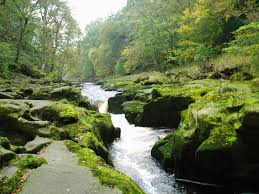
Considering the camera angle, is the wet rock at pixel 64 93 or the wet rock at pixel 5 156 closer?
the wet rock at pixel 5 156

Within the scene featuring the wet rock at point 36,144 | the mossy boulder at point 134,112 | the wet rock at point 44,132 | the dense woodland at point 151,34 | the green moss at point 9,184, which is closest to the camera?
the green moss at point 9,184

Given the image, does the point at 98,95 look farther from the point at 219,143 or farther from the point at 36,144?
the point at 219,143

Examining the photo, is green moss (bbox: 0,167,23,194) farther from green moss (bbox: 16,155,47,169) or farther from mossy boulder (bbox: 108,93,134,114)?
mossy boulder (bbox: 108,93,134,114)

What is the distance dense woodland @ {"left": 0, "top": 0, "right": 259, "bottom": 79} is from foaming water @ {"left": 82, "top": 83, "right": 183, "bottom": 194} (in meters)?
8.13

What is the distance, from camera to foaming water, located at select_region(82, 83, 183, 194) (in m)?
10.1

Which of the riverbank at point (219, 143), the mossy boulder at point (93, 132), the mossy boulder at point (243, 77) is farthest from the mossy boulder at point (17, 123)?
the mossy boulder at point (243, 77)

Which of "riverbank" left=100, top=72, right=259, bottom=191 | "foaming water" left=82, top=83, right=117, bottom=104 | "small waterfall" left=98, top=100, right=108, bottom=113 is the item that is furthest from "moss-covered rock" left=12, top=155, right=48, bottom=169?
"foaming water" left=82, top=83, right=117, bottom=104

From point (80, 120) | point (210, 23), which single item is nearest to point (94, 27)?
point (210, 23)

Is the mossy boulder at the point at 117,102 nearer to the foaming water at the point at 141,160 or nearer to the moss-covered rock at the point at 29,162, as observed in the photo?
the foaming water at the point at 141,160

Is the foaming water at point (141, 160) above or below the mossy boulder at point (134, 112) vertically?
below

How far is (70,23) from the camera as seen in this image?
49062 millimetres

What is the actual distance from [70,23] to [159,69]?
15.0 m

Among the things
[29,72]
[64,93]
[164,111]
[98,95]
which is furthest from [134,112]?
[29,72]

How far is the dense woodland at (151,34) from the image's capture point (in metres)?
31.8
